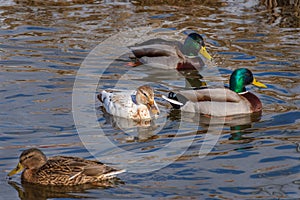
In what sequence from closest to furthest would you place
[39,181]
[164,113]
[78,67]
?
[39,181] < [164,113] < [78,67]

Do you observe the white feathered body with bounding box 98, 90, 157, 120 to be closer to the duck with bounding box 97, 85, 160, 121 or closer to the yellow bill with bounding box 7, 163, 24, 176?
the duck with bounding box 97, 85, 160, 121

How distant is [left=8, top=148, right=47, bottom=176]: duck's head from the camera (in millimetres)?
8727

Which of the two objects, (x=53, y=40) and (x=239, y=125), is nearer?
(x=239, y=125)

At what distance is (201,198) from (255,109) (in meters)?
4.06

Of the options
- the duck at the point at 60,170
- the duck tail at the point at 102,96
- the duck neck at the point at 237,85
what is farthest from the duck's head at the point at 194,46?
the duck at the point at 60,170

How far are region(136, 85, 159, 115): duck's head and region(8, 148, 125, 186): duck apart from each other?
2.84m

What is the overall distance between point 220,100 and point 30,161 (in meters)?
4.14

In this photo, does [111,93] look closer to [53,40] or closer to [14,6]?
[53,40]

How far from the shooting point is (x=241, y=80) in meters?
12.5

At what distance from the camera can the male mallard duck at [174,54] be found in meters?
15.3

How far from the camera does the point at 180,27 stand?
1756cm

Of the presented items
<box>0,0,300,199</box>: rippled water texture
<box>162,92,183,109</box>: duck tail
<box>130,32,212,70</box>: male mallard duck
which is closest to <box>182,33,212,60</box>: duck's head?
<box>130,32,212,70</box>: male mallard duck

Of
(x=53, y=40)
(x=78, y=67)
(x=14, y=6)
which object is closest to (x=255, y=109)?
(x=78, y=67)

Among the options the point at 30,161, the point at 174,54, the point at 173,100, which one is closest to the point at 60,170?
the point at 30,161
